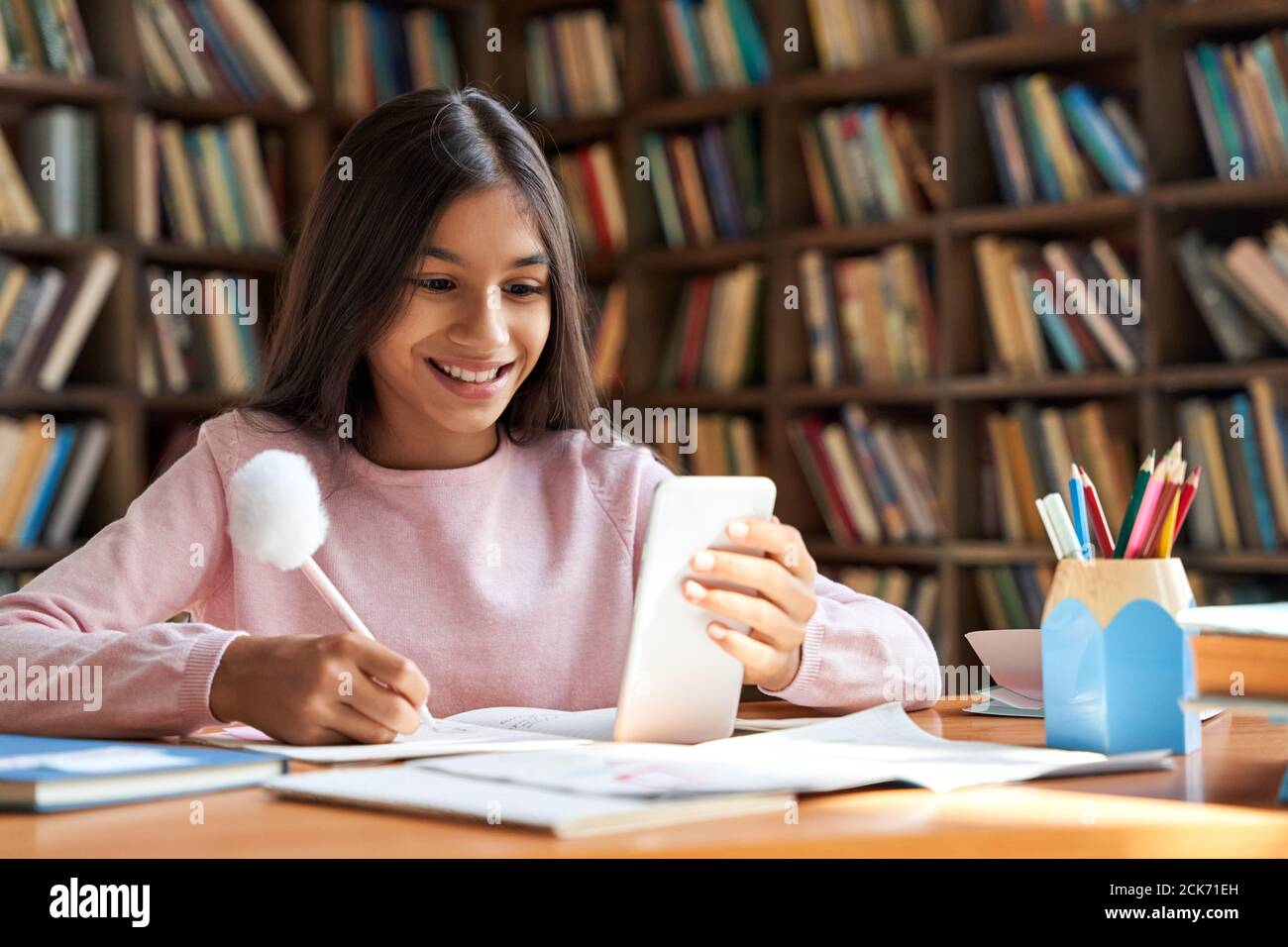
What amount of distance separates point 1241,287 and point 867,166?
2.78ft

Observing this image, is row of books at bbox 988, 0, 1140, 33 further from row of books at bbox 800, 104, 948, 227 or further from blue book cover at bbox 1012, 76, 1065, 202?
row of books at bbox 800, 104, 948, 227

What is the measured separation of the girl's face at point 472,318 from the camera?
1.48m

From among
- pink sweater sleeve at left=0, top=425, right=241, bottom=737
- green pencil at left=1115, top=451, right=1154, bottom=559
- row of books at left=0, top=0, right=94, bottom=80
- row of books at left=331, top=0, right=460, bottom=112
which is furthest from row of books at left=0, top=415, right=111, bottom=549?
green pencil at left=1115, top=451, right=1154, bottom=559

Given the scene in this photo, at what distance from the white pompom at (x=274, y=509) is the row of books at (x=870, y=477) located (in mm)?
2239

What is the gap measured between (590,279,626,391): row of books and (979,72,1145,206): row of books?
0.97 m

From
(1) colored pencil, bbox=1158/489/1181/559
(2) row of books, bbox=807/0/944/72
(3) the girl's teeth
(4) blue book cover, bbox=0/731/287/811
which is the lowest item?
(4) blue book cover, bbox=0/731/287/811

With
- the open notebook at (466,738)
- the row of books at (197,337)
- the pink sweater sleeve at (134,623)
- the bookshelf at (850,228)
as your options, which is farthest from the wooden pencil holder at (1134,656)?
the row of books at (197,337)

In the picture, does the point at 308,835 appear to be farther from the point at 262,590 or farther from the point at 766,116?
the point at 766,116

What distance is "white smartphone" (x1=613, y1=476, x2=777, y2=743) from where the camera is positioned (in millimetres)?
1062

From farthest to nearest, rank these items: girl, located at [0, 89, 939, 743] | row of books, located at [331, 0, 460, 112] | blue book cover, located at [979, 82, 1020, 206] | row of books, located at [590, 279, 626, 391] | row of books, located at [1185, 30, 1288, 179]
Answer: row of books, located at [590, 279, 626, 391], row of books, located at [331, 0, 460, 112], blue book cover, located at [979, 82, 1020, 206], row of books, located at [1185, 30, 1288, 179], girl, located at [0, 89, 939, 743]

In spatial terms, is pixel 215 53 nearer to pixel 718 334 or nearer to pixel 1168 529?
pixel 718 334

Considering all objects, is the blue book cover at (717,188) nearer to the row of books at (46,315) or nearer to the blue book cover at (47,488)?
the row of books at (46,315)

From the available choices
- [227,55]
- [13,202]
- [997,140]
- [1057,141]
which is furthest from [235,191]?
[1057,141]
